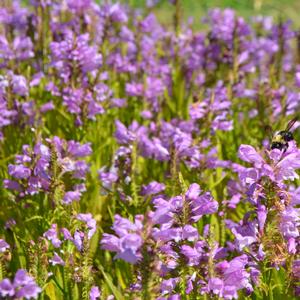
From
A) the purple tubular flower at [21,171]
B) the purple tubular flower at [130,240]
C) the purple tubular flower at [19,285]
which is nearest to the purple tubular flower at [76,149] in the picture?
the purple tubular flower at [21,171]

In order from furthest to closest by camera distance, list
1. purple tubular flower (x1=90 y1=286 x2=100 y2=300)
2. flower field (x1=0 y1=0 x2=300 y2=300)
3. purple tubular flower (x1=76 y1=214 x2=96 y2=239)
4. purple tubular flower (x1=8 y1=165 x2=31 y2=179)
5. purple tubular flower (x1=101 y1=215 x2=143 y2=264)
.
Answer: purple tubular flower (x1=8 y1=165 x2=31 y2=179), purple tubular flower (x1=76 y1=214 x2=96 y2=239), purple tubular flower (x1=90 y1=286 x2=100 y2=300), flower field (x1=0 y1=0 x2=300 y2=300), purple tubular flower (x1=101 y1=215 x2=143 y2=264)

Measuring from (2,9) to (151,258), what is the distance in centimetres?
496

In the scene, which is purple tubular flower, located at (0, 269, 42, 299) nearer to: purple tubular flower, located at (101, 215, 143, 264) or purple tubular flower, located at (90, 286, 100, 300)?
purple tubular flower, located at (101, 215, 143, 264)

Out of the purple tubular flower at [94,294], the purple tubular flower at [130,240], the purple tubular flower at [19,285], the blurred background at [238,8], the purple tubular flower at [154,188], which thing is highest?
the purple tubular flower at [130,240]

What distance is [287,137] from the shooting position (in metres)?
3.04

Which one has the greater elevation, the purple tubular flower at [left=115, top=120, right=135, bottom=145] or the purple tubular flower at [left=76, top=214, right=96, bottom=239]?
the purple tubular flower at [left=115, top=120, right=135, bottom=145]

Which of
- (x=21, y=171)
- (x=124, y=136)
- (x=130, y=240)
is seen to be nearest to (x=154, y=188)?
(x=124, y=136)

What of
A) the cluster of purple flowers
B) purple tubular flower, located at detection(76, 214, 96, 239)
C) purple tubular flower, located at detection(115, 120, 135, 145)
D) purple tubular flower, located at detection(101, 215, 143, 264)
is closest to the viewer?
purple tubular flower, located at detection(101, 215, 143, 264)

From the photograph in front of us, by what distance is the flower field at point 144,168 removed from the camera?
8.25ft

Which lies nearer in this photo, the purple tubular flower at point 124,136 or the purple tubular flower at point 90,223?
the purple tubular flower at point 90,223

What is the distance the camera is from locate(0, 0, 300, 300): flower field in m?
2.52

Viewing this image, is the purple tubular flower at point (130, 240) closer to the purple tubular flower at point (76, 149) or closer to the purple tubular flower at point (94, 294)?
the purple tubular flower at point (94, 294)

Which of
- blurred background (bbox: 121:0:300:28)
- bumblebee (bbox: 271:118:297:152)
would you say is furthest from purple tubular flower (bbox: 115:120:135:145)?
blurred background (bbox: 121:0:300:28)

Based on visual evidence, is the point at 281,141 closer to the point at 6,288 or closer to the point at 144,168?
the point at 6,288
